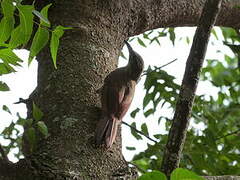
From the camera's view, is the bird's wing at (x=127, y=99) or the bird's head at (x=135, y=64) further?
the bird's head at (x=135, y=64)

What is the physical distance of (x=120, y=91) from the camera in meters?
2.66

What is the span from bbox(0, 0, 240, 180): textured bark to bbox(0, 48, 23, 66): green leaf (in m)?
0.43

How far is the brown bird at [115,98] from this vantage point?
6.83ft

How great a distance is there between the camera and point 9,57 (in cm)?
170

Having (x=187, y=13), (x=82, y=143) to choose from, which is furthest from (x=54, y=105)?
(x=187, y=13)

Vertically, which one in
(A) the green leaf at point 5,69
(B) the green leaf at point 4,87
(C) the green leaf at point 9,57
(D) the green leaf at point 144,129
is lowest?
(D) the green leaf at point 144,129

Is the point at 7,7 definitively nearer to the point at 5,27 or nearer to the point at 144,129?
the point at 5,27

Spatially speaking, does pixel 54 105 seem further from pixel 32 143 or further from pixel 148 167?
pixel 148 167

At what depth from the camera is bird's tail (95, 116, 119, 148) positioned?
1984 mm

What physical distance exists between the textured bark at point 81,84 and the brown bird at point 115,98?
41 millimetres

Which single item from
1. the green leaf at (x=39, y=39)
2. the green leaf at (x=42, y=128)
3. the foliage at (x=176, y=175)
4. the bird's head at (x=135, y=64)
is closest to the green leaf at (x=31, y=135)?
the green leaf at (x=42, y=128)

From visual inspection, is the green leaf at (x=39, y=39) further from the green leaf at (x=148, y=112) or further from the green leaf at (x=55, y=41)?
the green leaf at (x=148, y=112)

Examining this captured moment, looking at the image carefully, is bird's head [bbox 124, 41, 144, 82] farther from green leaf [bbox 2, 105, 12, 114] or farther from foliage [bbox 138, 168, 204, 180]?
foliage [bbox 138, 168, 204, 180]

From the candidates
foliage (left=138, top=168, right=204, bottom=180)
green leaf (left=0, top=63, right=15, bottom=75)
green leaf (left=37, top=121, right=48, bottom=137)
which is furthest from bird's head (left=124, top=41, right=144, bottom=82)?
foliage (left=138, top=168, right=204, bottom=180)
